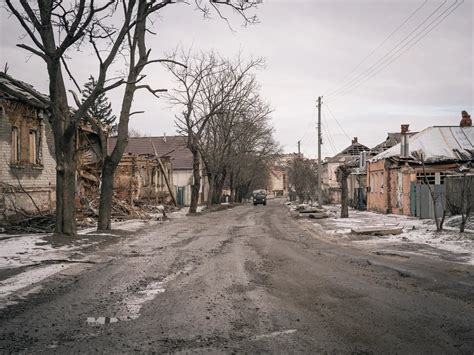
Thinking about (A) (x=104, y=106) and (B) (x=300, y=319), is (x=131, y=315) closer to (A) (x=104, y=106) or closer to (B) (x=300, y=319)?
(B) (x=300, y=319)

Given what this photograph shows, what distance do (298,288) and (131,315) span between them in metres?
2.88

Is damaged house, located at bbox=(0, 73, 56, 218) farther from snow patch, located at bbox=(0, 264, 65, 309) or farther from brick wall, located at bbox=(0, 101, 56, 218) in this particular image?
snow patch, located at bbox=(0, 264, 65, 309)

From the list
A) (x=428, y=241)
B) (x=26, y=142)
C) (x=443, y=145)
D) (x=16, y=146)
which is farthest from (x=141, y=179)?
(x=428, y=241)

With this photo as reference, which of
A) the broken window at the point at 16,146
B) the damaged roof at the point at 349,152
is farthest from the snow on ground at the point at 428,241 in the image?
the damaged roof at the point at 349,152

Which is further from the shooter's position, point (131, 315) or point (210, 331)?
point (131, 315)

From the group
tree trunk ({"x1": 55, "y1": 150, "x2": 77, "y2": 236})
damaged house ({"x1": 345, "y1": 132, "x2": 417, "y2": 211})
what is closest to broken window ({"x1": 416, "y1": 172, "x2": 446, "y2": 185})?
damaged house ({"x1": 345, "y1": 132, "x2": 417, "y2": 211})

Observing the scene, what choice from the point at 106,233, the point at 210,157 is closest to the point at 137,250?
the point at 106,233

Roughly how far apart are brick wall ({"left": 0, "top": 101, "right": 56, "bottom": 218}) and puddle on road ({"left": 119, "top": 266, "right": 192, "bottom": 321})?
426 inches

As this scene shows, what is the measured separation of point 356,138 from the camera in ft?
256

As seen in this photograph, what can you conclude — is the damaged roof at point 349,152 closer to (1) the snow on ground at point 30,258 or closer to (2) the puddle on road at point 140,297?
(1) the snow on ground at point 30,258

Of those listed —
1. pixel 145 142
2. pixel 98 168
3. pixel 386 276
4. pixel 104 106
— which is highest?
pixel 104 106

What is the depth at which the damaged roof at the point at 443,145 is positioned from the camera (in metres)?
25.8

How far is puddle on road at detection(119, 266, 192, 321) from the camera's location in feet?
19.9

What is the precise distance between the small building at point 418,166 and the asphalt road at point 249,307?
13.7m
